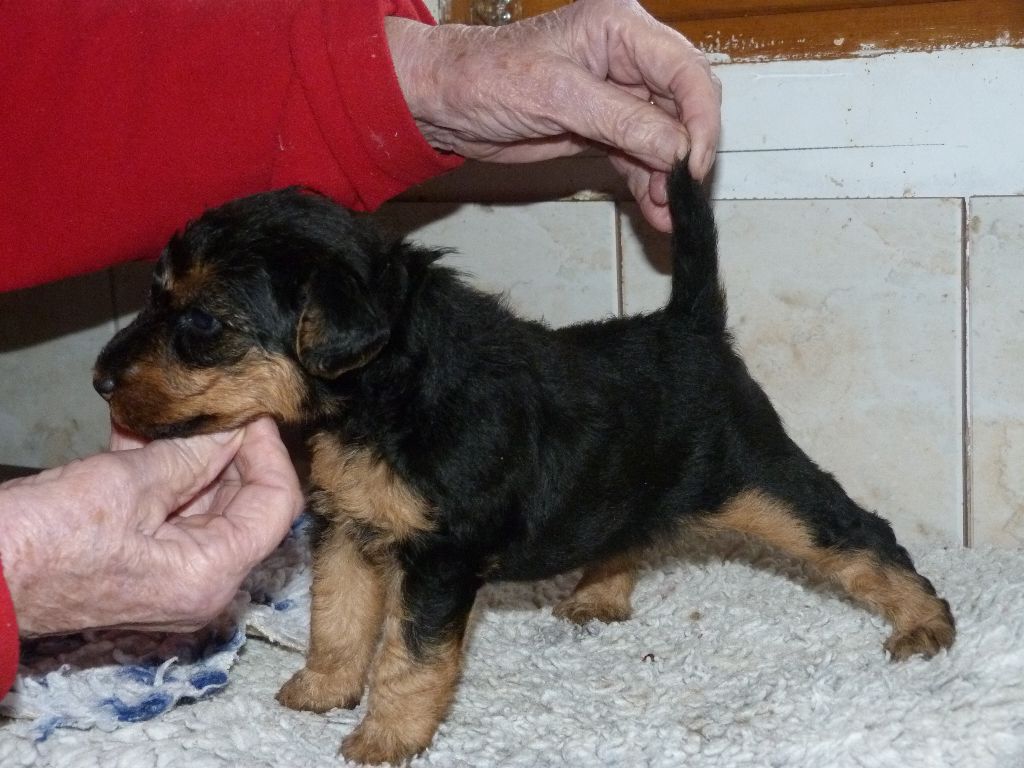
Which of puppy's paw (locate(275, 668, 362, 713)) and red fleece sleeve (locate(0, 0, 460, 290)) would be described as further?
red fleece sleeve (locate(0, 0, 460, 290))

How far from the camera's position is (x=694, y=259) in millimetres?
2574

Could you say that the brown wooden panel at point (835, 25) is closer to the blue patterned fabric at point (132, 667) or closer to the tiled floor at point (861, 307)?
the tiled floor at point (861, 307)

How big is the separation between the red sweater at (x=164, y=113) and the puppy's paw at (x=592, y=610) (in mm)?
1124

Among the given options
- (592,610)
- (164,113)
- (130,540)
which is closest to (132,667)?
(130,540)

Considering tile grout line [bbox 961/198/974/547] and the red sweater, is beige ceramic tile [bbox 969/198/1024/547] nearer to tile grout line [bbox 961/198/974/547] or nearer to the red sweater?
tile grout line [bbox 961/198/974/547]

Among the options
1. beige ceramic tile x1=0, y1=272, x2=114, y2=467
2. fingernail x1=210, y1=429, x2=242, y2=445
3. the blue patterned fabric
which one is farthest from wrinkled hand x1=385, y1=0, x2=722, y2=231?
beige ceramic tile x1=0, y1=272, x2=114, y2=467

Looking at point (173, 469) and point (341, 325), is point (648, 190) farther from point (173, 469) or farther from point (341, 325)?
point (173, 469)

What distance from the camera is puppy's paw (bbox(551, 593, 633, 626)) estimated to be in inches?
113

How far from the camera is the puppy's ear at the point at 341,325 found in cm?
205

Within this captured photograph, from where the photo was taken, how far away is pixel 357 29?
264cm

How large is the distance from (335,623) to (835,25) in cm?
193

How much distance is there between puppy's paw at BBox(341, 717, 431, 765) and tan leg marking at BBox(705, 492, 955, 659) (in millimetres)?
814

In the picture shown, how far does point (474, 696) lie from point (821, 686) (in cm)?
69

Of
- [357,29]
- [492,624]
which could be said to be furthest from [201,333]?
[492,624]
